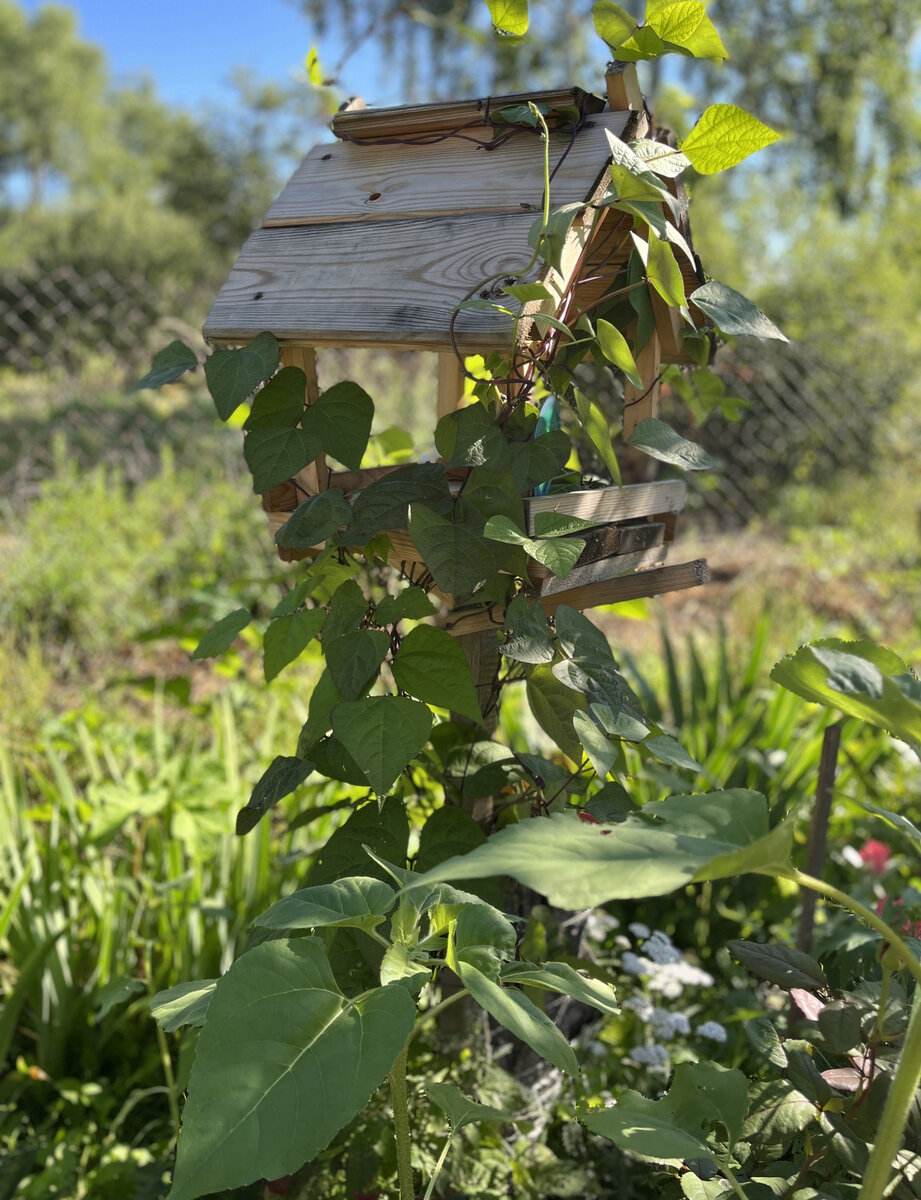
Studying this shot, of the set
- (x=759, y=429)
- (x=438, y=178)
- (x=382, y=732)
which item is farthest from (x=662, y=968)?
(x=759, y=429)

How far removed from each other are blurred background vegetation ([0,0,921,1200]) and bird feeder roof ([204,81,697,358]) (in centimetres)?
20

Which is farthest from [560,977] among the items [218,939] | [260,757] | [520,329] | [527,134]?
[260,757]

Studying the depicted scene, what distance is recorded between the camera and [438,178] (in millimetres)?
1222

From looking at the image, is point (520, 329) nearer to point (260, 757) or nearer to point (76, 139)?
point (260, 757)

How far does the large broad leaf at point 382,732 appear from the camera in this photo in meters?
0.95

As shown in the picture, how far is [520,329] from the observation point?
3.39 ft

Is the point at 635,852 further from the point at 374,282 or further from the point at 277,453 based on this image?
the point at 374,282

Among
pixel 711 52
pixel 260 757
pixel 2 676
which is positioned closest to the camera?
pixel 711 52

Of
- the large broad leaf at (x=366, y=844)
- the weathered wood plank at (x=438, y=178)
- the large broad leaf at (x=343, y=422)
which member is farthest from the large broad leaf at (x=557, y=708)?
the weathered wood plank at (x=438, y=178)

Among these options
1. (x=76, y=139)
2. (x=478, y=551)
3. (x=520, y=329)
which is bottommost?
(x=76, y=139)

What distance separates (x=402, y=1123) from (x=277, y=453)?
71 cm

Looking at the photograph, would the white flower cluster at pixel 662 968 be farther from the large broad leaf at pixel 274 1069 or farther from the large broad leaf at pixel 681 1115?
the large broad leaf at pixel 274 1069

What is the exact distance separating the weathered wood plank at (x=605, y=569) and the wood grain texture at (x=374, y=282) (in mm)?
293

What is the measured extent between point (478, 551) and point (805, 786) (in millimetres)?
1513
